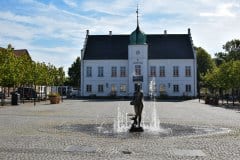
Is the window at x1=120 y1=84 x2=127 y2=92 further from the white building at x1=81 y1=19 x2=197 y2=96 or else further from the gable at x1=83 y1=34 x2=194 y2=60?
the gable at x1=83 y1=34 x2=194 y2=60

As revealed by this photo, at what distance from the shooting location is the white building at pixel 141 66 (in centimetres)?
8375

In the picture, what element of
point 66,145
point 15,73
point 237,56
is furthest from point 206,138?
point 237,56

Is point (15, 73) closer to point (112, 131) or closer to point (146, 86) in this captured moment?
point (112, 131)

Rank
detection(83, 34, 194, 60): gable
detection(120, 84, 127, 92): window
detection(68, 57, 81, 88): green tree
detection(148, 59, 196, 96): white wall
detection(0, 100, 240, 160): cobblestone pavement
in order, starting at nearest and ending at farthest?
detection(0, 100, 240, 160): cobblestone pavement
detection(148, 59, 196, 96): white wall
detection(120, 84, 127, 92): window
detection(83, 34, 194, 60): gable
detection(68, 57, 81, 88): green tree

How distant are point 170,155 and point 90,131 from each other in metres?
6.71

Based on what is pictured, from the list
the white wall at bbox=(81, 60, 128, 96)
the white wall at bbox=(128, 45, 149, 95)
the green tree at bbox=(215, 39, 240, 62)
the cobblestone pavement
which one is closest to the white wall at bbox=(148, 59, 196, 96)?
the white wall at bbox=(128, 45, 149, 95)

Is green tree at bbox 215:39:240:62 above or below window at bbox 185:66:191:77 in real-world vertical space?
above

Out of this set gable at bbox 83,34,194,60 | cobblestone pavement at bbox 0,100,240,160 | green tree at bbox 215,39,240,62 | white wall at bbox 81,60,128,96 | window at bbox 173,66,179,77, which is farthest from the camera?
green tree at bbox 215,39,240,62

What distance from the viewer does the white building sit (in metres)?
83.8

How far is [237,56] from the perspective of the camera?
309ft

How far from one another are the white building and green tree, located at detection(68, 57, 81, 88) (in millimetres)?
26614

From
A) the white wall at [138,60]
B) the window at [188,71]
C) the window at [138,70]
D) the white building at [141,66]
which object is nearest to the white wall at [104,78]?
the white building at [141,66]

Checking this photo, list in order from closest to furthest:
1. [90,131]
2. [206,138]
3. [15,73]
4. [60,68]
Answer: [206,138]
[90,131]
[15,73]
[60,68]

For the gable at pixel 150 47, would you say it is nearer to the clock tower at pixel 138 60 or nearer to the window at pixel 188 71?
the clock tower at pixel 138 60
